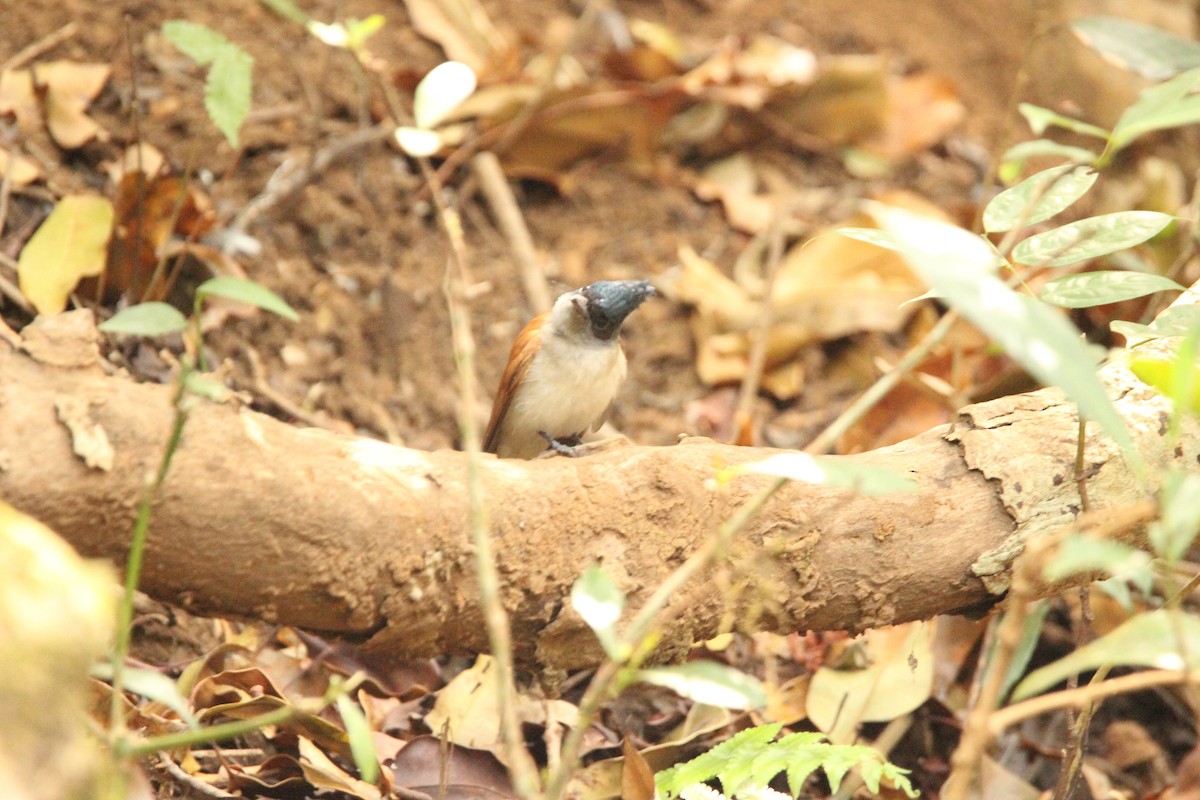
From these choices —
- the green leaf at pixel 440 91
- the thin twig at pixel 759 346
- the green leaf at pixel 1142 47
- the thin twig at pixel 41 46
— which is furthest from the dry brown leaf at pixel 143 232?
the green leaf at pixel 1142 47

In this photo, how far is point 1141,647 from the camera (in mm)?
1444

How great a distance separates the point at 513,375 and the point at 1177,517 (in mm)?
2829

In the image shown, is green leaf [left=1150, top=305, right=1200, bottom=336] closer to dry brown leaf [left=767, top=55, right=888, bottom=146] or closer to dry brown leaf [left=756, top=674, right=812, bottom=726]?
dry brown leaf [left=756, top=674, right=812, bottom=726]

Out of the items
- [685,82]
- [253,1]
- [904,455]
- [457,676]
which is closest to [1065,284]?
[904,455]

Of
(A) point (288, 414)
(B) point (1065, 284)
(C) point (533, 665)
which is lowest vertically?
(A) point (288, 414)

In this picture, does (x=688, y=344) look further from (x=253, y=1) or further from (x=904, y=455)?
(x=904, y=455)

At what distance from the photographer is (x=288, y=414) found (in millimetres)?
4172

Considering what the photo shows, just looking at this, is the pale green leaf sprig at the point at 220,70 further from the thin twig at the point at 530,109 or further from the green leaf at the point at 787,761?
the green leaf at the point at 787,761

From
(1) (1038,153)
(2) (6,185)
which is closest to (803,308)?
(1) (1038,153)

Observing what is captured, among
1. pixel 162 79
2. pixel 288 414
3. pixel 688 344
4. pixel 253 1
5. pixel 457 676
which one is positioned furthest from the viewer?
pixel 688 344

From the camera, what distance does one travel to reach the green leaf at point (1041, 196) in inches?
84.1

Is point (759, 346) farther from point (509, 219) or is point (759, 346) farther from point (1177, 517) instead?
point (1177, 517)

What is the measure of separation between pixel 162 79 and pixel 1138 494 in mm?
3871

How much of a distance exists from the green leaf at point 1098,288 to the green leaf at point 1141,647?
0.82 meters
